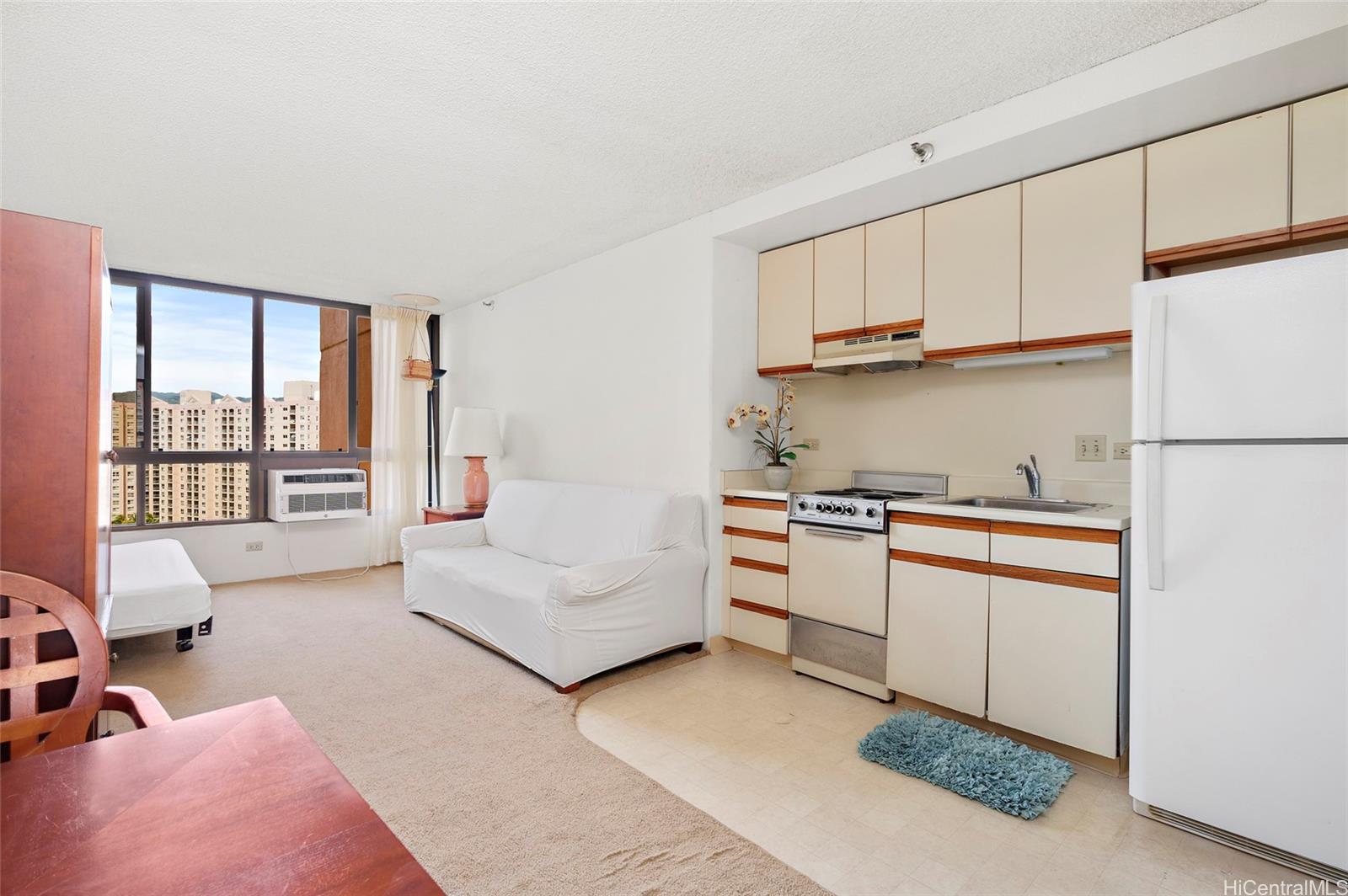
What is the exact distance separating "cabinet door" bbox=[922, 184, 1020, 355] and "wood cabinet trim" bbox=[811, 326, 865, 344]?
345mm

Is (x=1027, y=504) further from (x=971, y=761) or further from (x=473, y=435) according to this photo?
(x=473, y=435)

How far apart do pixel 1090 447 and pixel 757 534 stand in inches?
63.6

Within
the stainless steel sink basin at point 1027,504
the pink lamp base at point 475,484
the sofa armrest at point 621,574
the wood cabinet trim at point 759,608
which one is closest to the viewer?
the stainless steel sink basin at point 1027,504

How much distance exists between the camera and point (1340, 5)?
1.86m

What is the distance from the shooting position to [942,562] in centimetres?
276

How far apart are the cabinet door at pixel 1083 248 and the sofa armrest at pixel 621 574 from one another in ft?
6.40

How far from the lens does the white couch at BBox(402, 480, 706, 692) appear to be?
10.3ft

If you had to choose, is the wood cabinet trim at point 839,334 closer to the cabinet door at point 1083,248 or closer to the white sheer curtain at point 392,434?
the cabinet door at point 1083,248

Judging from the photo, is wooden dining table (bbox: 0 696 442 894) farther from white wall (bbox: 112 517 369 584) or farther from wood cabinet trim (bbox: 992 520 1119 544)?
white wall (bbox: 112 517 369 584)

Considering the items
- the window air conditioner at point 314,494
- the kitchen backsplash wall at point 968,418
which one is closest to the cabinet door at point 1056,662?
the kitchen backsplash wall at point 968,418

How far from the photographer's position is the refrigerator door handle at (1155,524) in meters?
1.99

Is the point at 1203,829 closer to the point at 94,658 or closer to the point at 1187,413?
the point at 1187,413

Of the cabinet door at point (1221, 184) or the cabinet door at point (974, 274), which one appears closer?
the cabinet door at point (1221, 184)

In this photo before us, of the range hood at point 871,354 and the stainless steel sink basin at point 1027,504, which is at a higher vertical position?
the range hood at point 871,354
